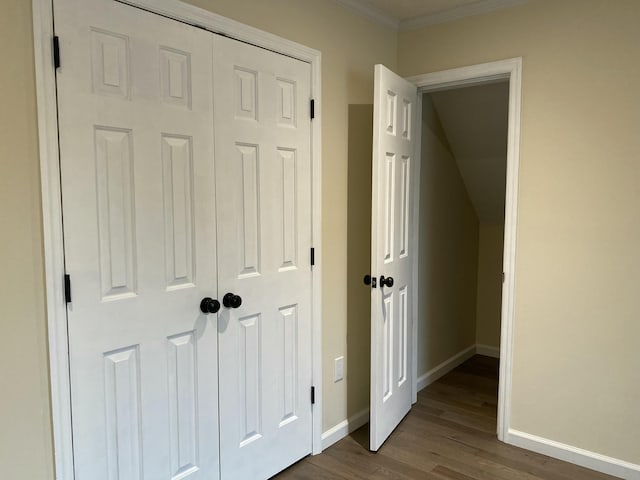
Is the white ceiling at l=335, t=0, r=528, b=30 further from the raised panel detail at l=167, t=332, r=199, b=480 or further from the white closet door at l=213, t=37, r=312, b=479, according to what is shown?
the raised panel detail at l=167, t=332, r=199, b=480

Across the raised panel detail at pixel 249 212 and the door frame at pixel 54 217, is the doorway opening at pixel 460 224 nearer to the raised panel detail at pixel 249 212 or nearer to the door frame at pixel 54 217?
the raised panel detail at pixel 249 212

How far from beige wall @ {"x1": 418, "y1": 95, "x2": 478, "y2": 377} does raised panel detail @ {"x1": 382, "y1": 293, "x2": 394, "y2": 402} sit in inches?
30.6

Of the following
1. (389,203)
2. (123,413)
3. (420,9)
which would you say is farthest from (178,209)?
(420,9)

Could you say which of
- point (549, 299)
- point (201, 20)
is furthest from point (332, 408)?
point (201, 20)

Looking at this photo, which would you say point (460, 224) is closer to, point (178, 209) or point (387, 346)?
point (387, 346)

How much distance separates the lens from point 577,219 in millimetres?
2471

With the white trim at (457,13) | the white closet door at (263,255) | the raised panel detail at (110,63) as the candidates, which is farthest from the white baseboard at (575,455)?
the raised panel detail at (110,63)

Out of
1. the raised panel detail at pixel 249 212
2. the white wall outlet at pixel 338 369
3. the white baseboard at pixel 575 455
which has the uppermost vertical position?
the raised panel detail at pixel 249 212

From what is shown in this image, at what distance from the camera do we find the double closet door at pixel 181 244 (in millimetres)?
1611

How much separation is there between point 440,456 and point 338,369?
0.71 meters

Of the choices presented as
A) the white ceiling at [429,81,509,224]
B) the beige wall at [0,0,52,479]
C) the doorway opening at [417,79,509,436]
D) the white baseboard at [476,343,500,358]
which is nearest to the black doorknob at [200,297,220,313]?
the beige wall at [0,0,52,479]

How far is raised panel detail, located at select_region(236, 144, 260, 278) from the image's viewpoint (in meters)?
2.12

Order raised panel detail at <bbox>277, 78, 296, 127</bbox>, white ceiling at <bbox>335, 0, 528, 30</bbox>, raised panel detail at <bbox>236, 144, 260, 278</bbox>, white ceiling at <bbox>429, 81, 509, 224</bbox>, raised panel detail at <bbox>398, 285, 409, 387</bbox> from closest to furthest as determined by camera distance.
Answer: raised panel detail at <bbox>236, 144, 260, 278</bbox> < raised panel detail at <bbox>277, 78, 296, 127</bbox> < white ceiling at <bbox>335, 0, 528, 30</bbox> < raised panel detail at <bbox>398, 285, 409, 387</bbox> < white ceiling at <bbox>429, 81, 509, 224</bbox>

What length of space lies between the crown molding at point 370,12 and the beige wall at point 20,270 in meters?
1.66
